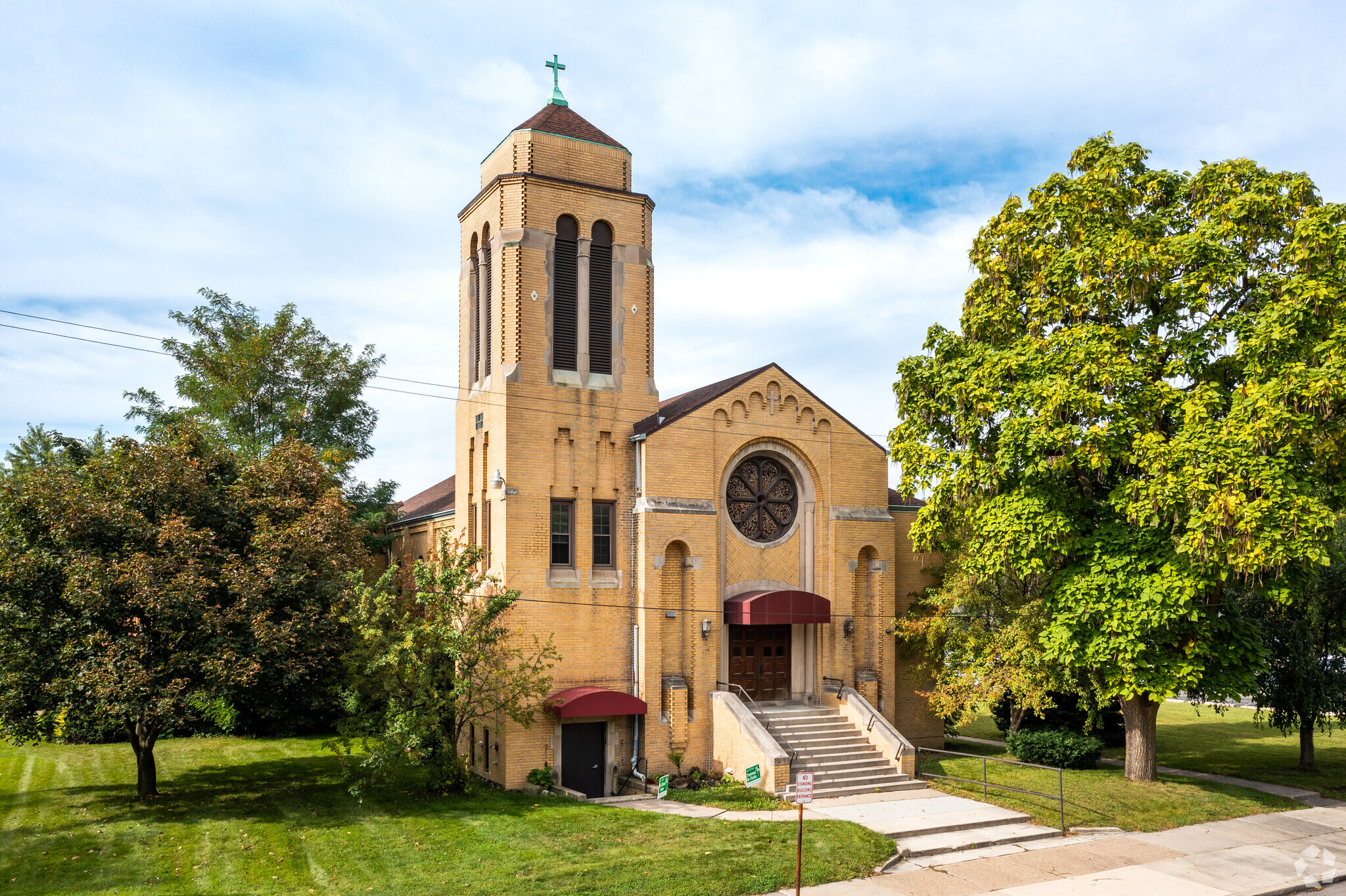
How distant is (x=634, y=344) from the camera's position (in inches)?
953

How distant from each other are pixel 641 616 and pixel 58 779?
47.2 ft

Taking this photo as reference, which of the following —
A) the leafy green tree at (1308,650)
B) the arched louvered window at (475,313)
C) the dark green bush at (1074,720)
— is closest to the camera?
the leafy green tree at (1308,650)

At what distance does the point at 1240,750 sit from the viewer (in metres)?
29.9

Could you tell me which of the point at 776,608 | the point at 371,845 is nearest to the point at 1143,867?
the point at 776,608

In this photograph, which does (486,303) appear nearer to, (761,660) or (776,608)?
(776,608)

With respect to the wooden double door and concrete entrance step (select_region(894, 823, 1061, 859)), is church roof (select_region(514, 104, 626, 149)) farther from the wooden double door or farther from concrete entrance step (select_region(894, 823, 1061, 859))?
concrete entrance step (select_region(894, 823, 1061, 859))

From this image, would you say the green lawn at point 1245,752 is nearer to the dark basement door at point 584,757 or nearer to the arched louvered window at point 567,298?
the dark basement door at point 584,757

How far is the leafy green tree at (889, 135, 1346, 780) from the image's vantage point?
17.1m

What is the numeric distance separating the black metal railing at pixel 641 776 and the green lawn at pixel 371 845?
8.06 feet

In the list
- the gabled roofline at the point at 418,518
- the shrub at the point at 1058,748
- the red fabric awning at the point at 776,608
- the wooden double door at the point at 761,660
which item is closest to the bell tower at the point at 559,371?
the gabled roofline at the point at 418,518

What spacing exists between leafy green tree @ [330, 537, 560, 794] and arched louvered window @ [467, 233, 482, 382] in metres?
6.23

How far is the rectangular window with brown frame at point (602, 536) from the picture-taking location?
22.8 m

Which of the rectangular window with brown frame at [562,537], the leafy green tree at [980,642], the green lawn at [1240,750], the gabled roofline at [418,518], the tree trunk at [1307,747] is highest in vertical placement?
the gabled roofline at [418,518]

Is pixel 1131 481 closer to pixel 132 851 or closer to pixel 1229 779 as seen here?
pixel 1229 779
